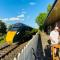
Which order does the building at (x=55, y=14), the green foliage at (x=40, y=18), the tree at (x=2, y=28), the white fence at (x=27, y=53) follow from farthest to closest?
the green foliage at (x=40, y=18) < the tree at (x=2, y=28) < the building at (x=55, y=14) < the white fence at (x=27, y=53)

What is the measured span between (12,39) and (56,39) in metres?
17.2

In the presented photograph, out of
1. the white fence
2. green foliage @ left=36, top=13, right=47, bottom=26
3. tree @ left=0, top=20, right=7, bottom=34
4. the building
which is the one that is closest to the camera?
the white fence

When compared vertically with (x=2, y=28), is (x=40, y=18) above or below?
above

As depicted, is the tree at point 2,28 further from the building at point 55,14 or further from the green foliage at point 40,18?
the green foliage at point 40,18

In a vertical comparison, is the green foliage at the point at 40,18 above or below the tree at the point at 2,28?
above

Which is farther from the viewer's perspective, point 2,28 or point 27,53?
point 2,28

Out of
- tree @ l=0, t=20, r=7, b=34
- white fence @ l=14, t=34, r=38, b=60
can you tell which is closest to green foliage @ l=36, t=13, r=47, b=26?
tree @ l=0, t=20, r=7, b=34

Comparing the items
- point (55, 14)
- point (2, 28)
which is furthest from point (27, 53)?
point (2, 28)

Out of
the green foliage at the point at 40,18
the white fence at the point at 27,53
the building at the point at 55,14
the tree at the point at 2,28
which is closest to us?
the white fence at the point at 27,53

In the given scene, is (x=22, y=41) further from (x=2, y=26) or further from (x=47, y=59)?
(x=2, y=26)

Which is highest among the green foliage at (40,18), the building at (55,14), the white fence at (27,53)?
the green foliage at (40,18)

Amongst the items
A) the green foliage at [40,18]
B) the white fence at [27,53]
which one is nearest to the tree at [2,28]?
the white fence at [27,53]

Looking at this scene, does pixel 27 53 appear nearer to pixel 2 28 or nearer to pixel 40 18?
pixel 2 28

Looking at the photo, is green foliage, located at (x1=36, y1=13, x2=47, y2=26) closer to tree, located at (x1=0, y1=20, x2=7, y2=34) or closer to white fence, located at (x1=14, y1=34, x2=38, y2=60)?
tree, located at (x1=0, y1=20, x2=7, y2=34)
